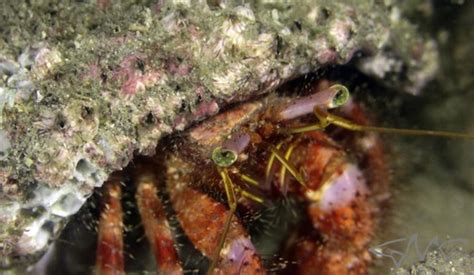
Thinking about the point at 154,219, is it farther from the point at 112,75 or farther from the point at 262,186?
the point at 112,75

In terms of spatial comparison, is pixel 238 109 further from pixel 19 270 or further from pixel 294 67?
pixel 19 270

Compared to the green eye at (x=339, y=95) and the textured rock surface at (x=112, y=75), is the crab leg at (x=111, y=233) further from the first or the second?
the green eye at (x=339, y=95)

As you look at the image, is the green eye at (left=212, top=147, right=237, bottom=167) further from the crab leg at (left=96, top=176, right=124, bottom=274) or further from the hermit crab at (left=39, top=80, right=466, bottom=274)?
the crab leg at (left=96, top=176, right=124, bottom=274)

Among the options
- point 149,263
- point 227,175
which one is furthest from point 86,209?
point 227,175

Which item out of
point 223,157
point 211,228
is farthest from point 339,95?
point 211,228

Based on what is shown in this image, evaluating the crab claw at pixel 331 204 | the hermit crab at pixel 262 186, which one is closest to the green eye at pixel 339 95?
the hermit crab at pixel 262 186

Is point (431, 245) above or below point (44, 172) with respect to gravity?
below
